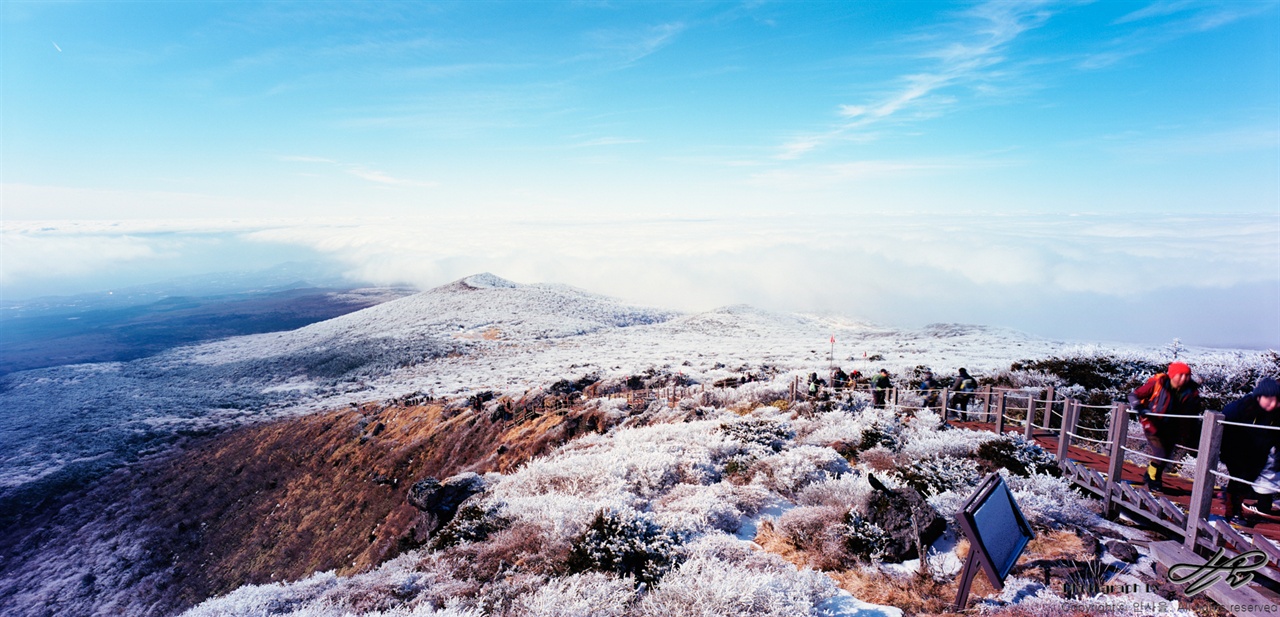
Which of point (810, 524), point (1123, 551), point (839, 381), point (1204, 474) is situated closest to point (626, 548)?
point (810, 524)

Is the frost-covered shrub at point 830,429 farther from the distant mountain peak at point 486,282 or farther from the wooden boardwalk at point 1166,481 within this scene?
the distant mountain peak at point 486,282

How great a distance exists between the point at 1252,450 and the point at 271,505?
97.3ft

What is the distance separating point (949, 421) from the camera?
14258mm

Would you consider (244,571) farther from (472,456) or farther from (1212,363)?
(1212,363)

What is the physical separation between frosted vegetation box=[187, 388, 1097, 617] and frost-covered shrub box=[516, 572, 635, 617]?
17 millimetres

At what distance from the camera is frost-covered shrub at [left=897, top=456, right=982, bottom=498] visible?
28.1 feet

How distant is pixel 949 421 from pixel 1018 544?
33.2ft

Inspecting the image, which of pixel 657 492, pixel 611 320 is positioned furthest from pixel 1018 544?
pixel 611 320

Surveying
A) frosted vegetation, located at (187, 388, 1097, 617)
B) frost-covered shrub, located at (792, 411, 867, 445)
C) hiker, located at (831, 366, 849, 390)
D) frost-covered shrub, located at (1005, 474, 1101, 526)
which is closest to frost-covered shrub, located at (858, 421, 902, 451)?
frosted vegetation, located at (187, 388, 1097, 617)

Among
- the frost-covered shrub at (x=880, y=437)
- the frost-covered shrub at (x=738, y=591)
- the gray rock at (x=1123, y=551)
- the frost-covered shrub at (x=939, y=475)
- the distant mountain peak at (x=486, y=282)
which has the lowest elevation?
the distant mountain peak at (x=486, y=282)

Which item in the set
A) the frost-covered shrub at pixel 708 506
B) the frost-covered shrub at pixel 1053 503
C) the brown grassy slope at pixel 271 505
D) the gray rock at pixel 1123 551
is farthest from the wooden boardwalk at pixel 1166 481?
the brown grassy slope at pixel 271 505

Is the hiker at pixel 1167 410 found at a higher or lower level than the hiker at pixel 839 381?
higher
